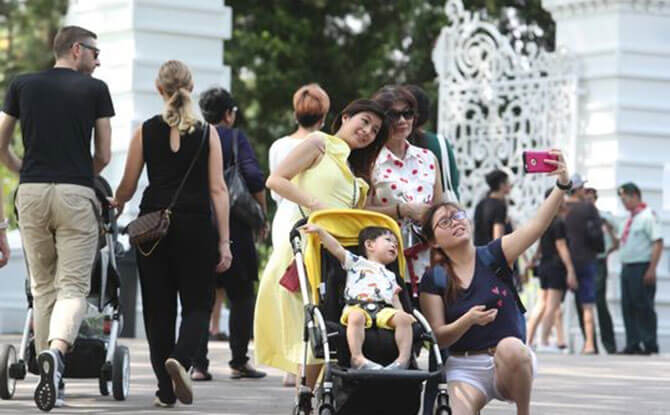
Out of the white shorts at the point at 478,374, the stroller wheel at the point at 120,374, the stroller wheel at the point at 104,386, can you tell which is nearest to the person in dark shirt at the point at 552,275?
the stroller wheel at the point at 104,386

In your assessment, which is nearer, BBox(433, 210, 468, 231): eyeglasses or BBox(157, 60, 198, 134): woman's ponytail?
BBox(433, 210, 468, 231): eyeglasses

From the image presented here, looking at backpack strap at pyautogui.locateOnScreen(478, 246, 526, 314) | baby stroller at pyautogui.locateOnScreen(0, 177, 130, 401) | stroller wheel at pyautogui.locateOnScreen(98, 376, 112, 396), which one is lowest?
stroller wheel at pyautogui.locateOnScreen(98, 376, 112, 396)

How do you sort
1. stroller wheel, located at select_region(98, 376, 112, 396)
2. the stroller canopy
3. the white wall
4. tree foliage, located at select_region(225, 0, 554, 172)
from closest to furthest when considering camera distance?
1. the stroller canopy
2. stroller wheel, located at select_region(98, 376, 112, 396)
3. the white wall
4. tree foliage, located at select_region(225, 0, 554, 172)

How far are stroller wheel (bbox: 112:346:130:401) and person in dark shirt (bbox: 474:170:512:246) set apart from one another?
302 inches

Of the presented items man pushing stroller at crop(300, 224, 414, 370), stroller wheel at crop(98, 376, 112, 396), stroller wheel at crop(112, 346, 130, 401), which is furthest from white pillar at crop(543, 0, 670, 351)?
man pushing stroller at crop(300, 224, 414, 370)

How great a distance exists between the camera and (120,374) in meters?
10.3

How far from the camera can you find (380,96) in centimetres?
953

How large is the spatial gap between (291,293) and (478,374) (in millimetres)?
1178

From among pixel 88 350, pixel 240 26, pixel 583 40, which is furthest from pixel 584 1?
pixel 88 350

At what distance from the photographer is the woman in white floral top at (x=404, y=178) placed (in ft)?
31.1

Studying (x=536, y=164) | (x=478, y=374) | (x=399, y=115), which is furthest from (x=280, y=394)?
(x=536, y=164)

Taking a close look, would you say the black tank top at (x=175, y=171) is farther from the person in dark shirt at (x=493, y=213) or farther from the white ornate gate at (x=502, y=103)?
the white ornate gate at (x=502, y=103)

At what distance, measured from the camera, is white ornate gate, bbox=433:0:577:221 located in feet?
65.6

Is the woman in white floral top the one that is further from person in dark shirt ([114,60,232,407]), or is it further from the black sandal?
the black sandal
